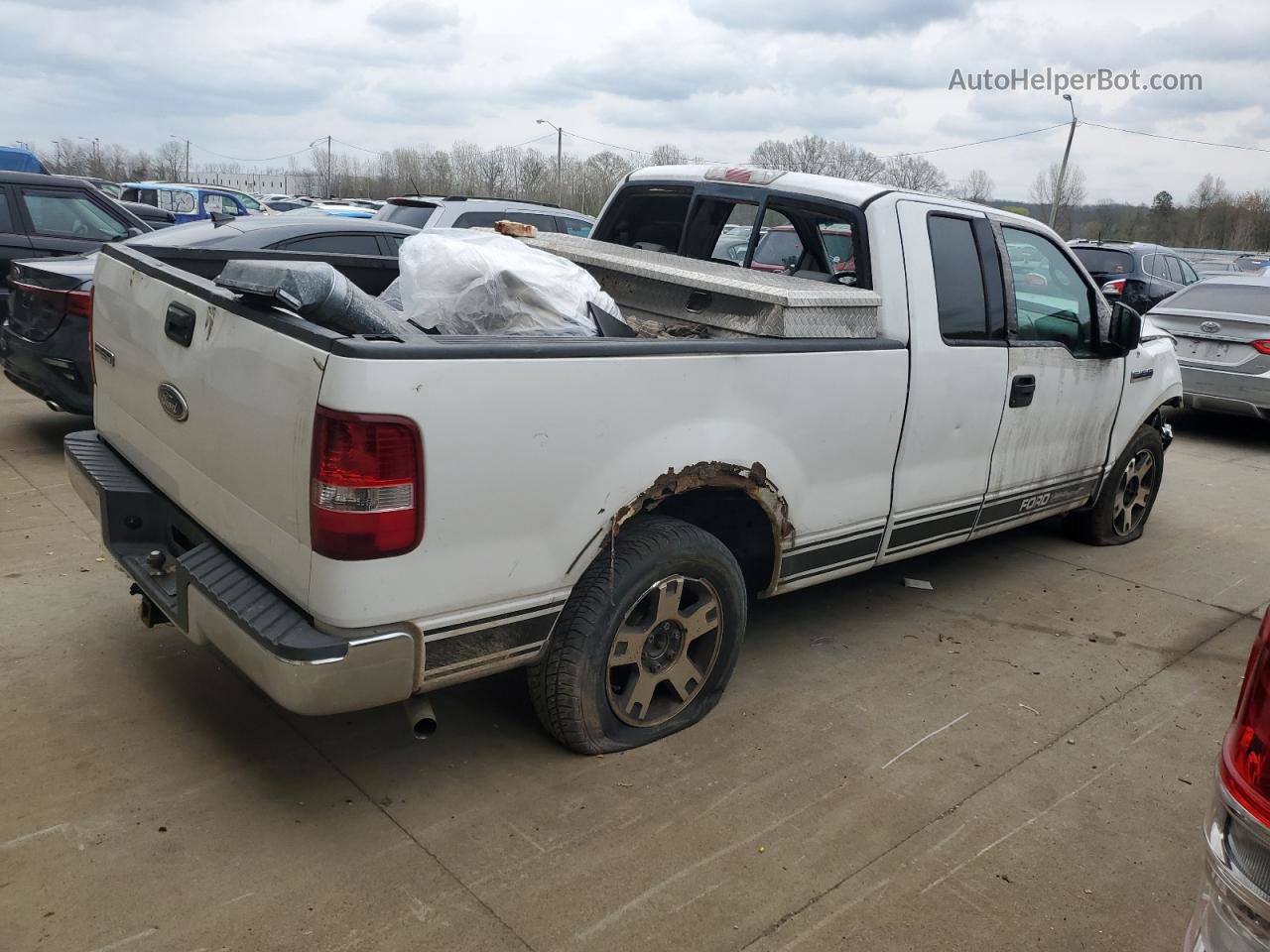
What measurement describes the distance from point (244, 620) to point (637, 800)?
51.3 inches

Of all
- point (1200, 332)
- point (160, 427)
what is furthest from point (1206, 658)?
point (1200, 332)

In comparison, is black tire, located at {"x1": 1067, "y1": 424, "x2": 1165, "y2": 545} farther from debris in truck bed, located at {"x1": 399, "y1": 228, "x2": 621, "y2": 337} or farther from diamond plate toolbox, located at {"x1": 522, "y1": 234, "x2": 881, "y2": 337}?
debris in truck bed, located at {"x1": 399, "y1": 228, "x2": 621, "y2": 337}

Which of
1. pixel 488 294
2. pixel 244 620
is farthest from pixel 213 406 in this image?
pixel 488 294

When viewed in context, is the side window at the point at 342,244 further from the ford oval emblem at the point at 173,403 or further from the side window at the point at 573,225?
the ford oval emblem at the point at 173,403

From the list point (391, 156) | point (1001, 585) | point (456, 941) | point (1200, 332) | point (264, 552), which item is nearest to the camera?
point (456, 941)

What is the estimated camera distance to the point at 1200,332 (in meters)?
9.67

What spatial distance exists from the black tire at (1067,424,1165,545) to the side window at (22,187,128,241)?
7.90m

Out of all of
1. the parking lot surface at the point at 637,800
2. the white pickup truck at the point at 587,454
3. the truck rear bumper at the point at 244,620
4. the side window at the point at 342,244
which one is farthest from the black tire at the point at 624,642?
the side window at the point at 342,244

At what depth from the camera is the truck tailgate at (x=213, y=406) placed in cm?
269

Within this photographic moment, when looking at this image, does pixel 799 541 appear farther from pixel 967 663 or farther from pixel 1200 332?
pixel 1200 332

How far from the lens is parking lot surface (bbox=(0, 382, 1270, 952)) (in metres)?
2.69

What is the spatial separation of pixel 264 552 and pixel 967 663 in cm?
295

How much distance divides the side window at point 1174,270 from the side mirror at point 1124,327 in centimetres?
1268

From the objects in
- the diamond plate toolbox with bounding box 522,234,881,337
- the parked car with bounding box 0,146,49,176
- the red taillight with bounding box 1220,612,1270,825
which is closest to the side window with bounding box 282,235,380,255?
the diamond plate toolbox with bounding box 522,234,881,337
